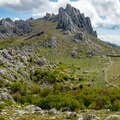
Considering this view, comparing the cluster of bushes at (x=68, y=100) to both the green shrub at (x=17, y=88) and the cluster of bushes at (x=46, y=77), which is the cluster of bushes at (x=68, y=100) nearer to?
the green shrub at (x=17, y=88)

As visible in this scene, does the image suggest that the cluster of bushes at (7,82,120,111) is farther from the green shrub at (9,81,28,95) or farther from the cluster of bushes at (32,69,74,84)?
the cluster of bushes at (32,69,74,84)

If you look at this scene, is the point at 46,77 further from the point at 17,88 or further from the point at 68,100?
the point at 68,100

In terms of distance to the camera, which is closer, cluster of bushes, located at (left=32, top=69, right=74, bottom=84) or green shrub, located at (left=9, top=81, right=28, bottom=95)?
green shrub, located at (left=9, top=81, right=28, bottom=95)

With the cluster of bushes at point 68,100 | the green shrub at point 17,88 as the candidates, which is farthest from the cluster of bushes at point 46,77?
the green shrub at point 17,88

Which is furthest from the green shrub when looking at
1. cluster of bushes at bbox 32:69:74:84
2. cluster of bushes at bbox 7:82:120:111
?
cluster of bushes at bbox 32:69:74:84

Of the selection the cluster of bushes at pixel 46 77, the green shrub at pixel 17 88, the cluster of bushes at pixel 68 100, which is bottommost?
the cluster of bushes at pixel 68 100

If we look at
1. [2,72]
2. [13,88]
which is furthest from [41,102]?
[2,72]

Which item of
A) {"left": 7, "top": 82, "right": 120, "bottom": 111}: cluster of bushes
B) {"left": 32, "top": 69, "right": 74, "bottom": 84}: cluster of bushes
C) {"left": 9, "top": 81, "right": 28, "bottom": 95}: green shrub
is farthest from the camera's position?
{"left": 32, "top": 69, "right": 74, "bottom": 84}: cluster of bushes

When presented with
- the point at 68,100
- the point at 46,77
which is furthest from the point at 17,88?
the point at 46,77

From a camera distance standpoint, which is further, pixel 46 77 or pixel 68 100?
pixel 46 77

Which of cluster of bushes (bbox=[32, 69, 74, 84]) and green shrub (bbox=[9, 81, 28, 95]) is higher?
cluster of bushes (bbox=[32, 69, 74, 84])

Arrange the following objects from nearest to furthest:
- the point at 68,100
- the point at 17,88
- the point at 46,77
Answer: the point at 68,100 < the point at 17,88 < the point at 46,77

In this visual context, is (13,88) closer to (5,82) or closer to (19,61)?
(5,82)

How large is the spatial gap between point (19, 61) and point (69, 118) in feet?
503
